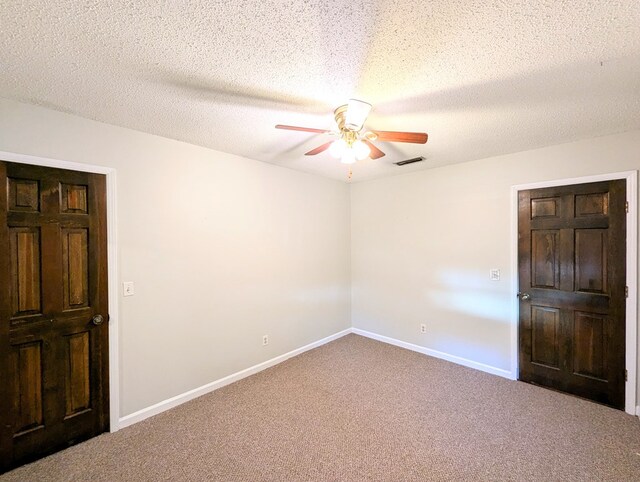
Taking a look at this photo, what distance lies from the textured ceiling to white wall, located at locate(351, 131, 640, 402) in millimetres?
546

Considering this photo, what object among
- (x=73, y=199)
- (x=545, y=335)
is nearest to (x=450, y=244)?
(x=545, y=335)

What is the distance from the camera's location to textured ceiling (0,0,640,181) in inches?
43.7

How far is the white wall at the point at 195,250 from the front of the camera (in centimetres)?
216

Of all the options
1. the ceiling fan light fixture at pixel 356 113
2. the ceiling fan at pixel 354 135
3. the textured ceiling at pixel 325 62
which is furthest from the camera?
the ceiling fan at pixel 354 135

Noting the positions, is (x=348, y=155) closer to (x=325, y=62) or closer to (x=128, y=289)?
(x=325, y=62)

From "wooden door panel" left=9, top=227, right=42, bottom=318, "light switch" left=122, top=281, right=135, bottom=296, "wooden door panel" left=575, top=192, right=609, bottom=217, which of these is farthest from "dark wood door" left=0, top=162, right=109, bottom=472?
"wooden door panel" left=575, top=192, right=609, bottom=217

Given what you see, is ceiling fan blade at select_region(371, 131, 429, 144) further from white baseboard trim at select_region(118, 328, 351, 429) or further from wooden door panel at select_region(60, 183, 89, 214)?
white baseboard trim at select_region(118, 328, 351, 429)

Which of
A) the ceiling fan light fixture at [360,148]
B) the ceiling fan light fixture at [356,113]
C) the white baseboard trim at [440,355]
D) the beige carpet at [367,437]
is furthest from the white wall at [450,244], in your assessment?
the ceiling fan light fixture at [356,113]

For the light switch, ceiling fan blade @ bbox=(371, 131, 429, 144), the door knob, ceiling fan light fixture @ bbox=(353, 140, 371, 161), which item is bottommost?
the door knob

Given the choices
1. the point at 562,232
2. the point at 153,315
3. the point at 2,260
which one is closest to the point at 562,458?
the point at 562,232

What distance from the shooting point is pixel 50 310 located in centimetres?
194

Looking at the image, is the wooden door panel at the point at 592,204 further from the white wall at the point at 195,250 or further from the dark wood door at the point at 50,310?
the dark wood door at the point at 50,310

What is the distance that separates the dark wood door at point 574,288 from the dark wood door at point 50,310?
13.2 ft

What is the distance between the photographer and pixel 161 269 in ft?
8.00
